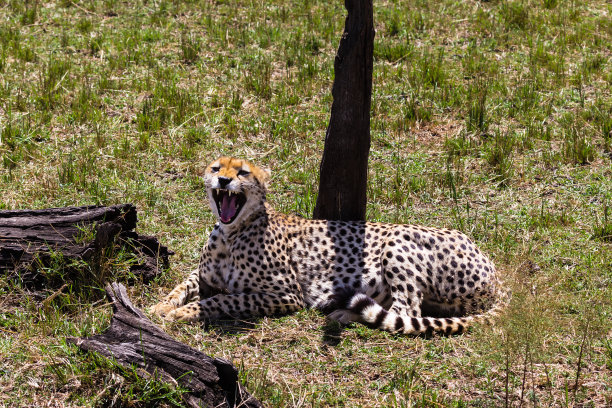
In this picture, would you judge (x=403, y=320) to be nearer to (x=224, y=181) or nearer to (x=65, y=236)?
(x=224, y=181)

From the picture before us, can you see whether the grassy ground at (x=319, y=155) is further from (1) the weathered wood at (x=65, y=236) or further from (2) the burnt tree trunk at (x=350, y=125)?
(2) the burnt tree trunk at (x=350, y=125)

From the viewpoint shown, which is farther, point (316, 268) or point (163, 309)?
point (316, 268)

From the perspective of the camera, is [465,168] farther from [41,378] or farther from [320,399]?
[41,378]

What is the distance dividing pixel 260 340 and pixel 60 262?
1.54 meters

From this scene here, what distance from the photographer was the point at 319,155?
7.93 metres

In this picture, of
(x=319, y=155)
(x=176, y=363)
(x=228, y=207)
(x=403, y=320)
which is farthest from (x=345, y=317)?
(x=319, y=155)

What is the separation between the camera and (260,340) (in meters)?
5.10

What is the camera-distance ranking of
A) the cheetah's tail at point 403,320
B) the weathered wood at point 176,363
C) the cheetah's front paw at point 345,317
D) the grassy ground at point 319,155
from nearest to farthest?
the weathered wood at point 176,363 → the grassy ground at point 319,155 → the cheetah's tail at point 403,320 → the cheetah's front paw at point 345,317

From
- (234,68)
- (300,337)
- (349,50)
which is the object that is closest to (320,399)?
(300,337)

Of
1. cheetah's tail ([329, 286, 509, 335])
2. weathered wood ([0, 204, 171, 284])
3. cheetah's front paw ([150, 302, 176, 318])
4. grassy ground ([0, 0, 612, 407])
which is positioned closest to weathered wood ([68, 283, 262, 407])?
grassy ground ([0, 0, 612, 407])

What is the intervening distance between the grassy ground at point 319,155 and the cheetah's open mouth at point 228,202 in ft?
2.41

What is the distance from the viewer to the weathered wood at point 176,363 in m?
4.13

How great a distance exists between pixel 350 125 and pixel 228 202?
1155mm

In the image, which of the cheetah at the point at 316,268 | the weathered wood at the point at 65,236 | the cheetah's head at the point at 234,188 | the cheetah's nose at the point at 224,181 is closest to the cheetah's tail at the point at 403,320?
the cheetah at the point at 316,268
